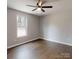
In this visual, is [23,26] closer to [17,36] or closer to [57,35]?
[17,36]

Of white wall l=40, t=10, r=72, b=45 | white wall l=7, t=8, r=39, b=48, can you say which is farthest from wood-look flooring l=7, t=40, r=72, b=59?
white wall l=40, t=10, r=72, b=45

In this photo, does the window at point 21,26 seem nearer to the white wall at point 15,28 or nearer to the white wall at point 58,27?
the white wall at point 15,28

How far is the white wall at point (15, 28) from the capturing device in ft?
16.3

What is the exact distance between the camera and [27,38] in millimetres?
6305

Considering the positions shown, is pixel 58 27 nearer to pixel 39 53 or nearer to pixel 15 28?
pixel 39 53

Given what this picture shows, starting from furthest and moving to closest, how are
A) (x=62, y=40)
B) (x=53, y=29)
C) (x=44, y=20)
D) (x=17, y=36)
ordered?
(x=44, y=20), (x=53, y=29), (x=62, y=40), (x=17, y=36)

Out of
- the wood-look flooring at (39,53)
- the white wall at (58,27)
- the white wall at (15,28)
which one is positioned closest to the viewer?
the wood-look flooring at (39,53)

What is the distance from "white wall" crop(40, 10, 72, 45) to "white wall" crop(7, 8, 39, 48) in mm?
541

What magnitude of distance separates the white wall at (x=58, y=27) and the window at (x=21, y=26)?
1.56m

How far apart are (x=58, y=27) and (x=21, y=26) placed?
254 cm

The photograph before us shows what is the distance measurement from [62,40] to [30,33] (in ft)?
7.66

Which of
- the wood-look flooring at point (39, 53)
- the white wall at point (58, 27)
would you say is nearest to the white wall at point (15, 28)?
the white wall at point (58, 27)

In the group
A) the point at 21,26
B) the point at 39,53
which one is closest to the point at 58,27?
the point at 21,26
